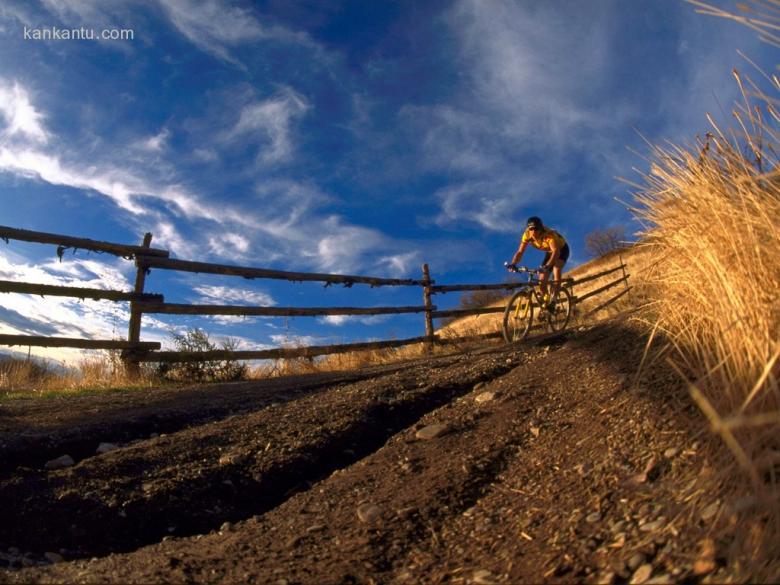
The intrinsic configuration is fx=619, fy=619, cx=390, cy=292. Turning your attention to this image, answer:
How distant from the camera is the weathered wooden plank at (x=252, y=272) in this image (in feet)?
30.8

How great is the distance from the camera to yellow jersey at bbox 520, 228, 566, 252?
32.6ft

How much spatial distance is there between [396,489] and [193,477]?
4.50 feet

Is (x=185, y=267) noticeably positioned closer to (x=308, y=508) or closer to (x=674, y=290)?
(x=308, y=508)

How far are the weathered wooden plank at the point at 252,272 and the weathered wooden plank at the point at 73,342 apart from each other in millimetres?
1209

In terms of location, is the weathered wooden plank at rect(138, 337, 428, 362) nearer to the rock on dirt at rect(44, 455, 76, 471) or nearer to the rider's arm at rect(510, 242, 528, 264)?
the rider's arm at rect(510, 242, 528, 264)

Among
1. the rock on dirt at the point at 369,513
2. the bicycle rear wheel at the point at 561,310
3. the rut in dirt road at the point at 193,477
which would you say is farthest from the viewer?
the bicycle rear wheel at the point at 561,310

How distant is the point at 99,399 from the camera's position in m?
6.51

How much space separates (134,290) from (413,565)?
25.8 ft

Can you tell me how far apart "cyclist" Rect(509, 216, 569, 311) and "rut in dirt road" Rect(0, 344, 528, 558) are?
5357mm

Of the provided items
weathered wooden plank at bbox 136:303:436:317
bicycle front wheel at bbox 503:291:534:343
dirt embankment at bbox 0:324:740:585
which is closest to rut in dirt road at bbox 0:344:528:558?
dirt embankment at bbox 0:324:740:585

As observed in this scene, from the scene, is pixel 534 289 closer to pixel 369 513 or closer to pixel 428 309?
pixel 428 309

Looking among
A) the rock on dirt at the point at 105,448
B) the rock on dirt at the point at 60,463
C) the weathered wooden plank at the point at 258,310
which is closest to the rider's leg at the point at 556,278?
the weathered wooden plank at the point at 258,310

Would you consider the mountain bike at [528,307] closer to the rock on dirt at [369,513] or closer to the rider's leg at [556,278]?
the rider's leg at [556,278]

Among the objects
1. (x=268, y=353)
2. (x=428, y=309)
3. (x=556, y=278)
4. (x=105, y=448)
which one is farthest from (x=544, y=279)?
(x=105, y=448)
